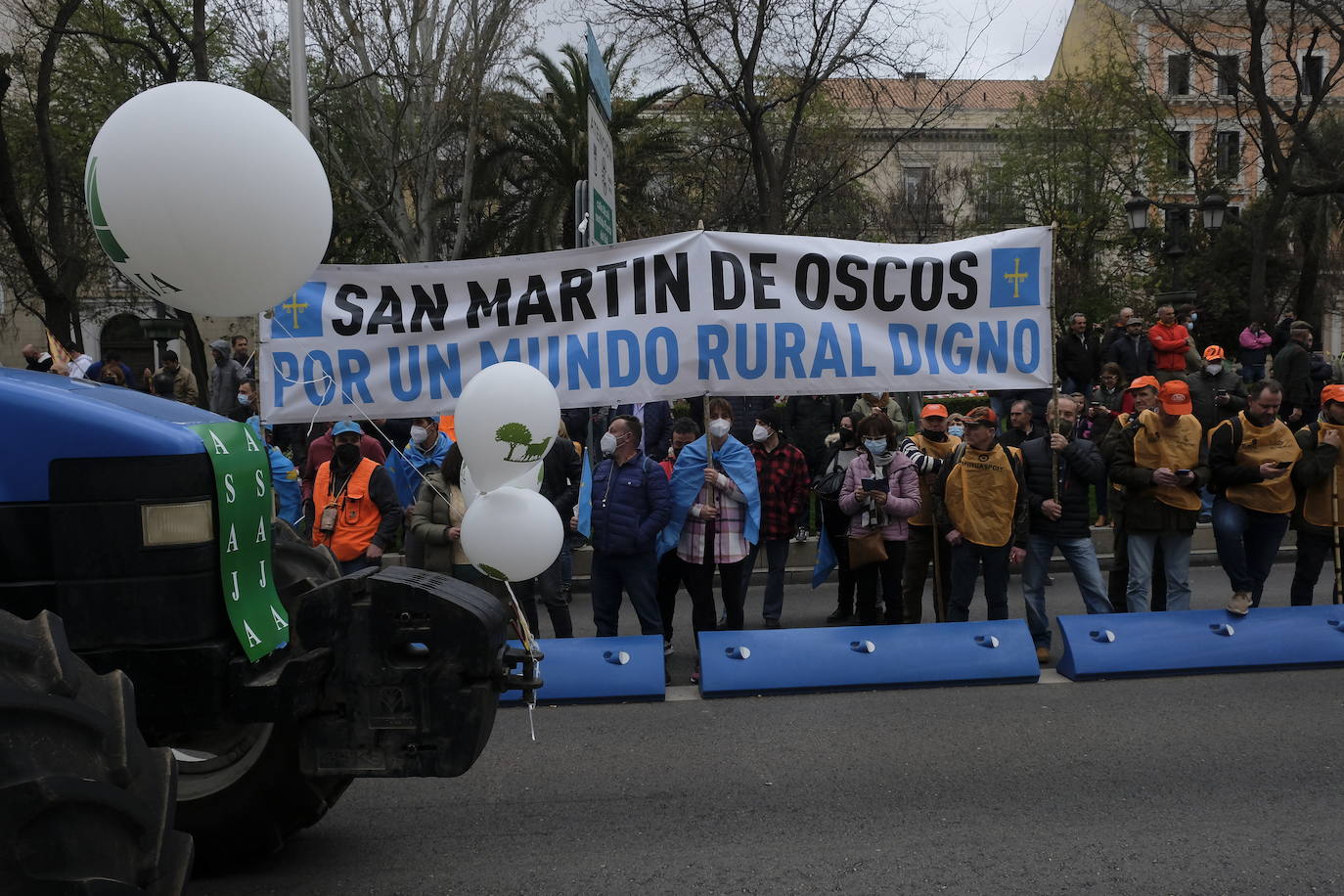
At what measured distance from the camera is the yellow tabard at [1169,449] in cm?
840

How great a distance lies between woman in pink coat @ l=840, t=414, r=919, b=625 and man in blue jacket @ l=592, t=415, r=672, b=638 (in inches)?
63.7

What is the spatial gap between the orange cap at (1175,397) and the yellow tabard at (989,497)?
1.27 metres

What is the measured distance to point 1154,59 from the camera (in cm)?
3072

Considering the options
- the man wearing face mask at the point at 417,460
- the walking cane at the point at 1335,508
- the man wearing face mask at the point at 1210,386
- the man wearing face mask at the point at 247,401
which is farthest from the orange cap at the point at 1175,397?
the man wearing face mask at the point at 247,401

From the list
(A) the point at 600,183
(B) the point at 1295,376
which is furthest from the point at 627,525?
(B) the point at 1295,376

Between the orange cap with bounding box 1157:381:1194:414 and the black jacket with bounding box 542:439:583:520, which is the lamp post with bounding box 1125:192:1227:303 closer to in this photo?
the orange cap with bounding box 1157:381:1194:414

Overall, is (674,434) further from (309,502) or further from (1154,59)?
(1154,59)

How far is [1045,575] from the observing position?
333 inches

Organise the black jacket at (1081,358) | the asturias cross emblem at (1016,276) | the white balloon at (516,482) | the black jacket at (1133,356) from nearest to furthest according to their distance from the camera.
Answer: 1. the white balloon at (516,482)
2. the asturias cross emblem at (1016,276)
3. the black jacket at (1133,356)
4. the black jacket at (1081,358)

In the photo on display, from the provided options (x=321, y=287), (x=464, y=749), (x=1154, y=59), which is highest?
(x=1154, y=59)

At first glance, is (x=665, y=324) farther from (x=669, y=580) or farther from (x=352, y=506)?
(x=352, y=506)

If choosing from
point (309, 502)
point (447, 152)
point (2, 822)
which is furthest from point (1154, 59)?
point (2, 822)

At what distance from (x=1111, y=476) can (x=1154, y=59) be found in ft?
86.5

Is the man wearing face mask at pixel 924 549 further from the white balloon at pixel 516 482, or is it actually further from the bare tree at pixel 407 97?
the bare tree at pixel 407 97
